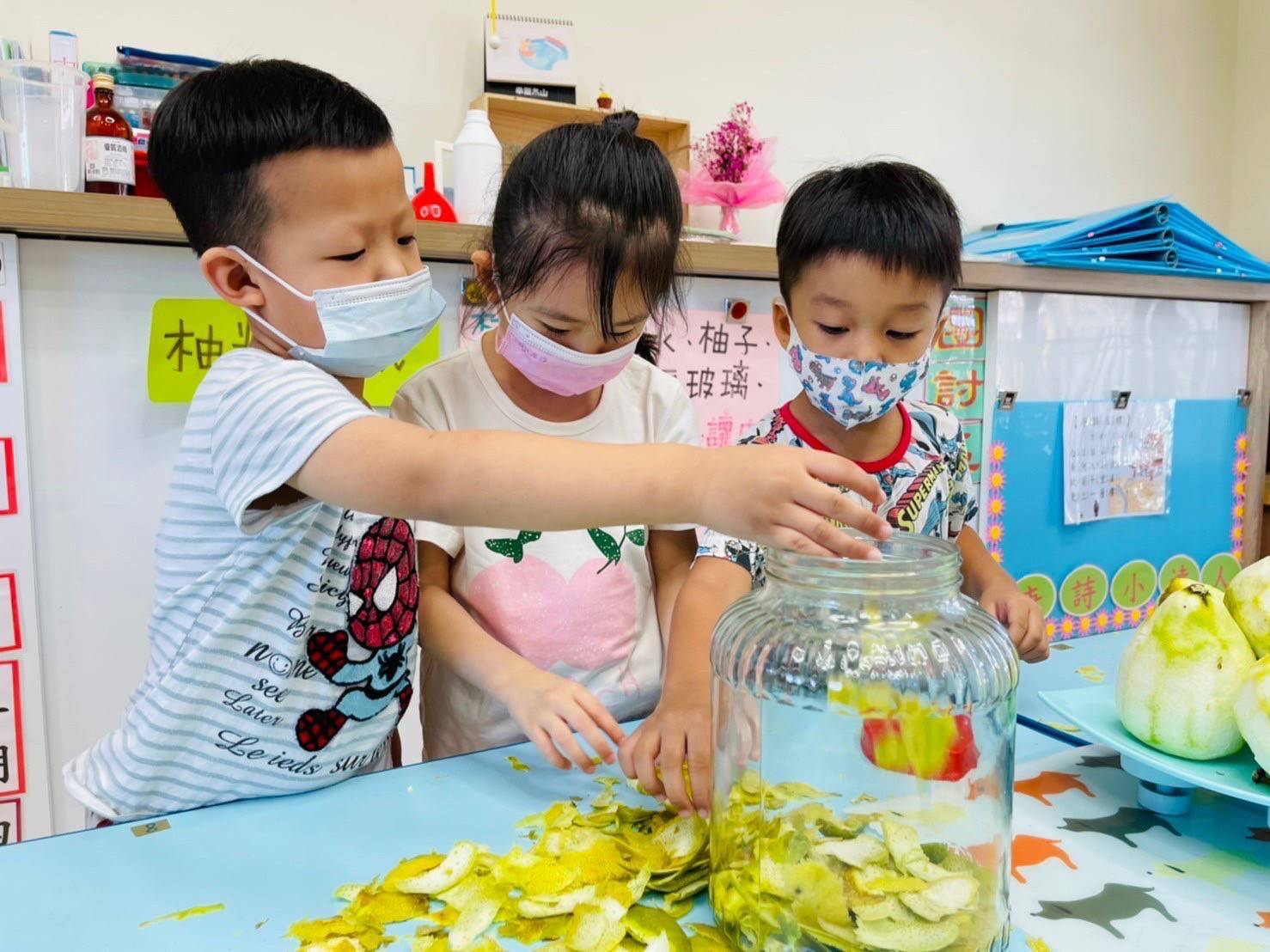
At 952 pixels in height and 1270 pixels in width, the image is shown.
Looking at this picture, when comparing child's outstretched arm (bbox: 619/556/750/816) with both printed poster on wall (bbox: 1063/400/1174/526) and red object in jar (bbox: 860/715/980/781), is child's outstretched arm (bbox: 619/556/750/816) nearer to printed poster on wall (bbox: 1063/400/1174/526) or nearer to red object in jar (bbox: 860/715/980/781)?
red object in jar (bbox: 860/715/980/781)

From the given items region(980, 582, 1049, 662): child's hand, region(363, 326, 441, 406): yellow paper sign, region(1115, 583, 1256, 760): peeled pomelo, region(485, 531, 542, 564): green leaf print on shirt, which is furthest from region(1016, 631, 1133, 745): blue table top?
region(363, 326, 441, 406): yellow paper sign

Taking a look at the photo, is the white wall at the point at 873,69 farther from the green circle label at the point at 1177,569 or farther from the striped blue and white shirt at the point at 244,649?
the striped blue and white shirt at the point at 244,649

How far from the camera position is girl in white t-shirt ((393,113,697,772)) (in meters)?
0.78

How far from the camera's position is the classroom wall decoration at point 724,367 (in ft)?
5.16

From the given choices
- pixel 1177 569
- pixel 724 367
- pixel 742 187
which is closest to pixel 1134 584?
pixel 1177 569

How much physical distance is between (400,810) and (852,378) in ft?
1.75

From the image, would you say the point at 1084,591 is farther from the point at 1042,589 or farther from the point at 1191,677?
the point at 1191,677

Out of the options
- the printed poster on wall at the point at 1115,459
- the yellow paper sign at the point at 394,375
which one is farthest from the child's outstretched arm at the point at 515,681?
the printed poster on wall at the point at 1115,459

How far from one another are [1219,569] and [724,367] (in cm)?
141

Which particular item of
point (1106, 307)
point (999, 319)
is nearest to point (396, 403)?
point (999, 319)

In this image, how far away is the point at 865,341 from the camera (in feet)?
2.77

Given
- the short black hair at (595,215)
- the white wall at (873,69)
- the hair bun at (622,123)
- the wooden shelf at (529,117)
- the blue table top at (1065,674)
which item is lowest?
the blue table top at (1065,674)

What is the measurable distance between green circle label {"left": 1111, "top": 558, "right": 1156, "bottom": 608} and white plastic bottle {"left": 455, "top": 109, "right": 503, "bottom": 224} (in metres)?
1.56

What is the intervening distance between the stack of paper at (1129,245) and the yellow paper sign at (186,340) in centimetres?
125
